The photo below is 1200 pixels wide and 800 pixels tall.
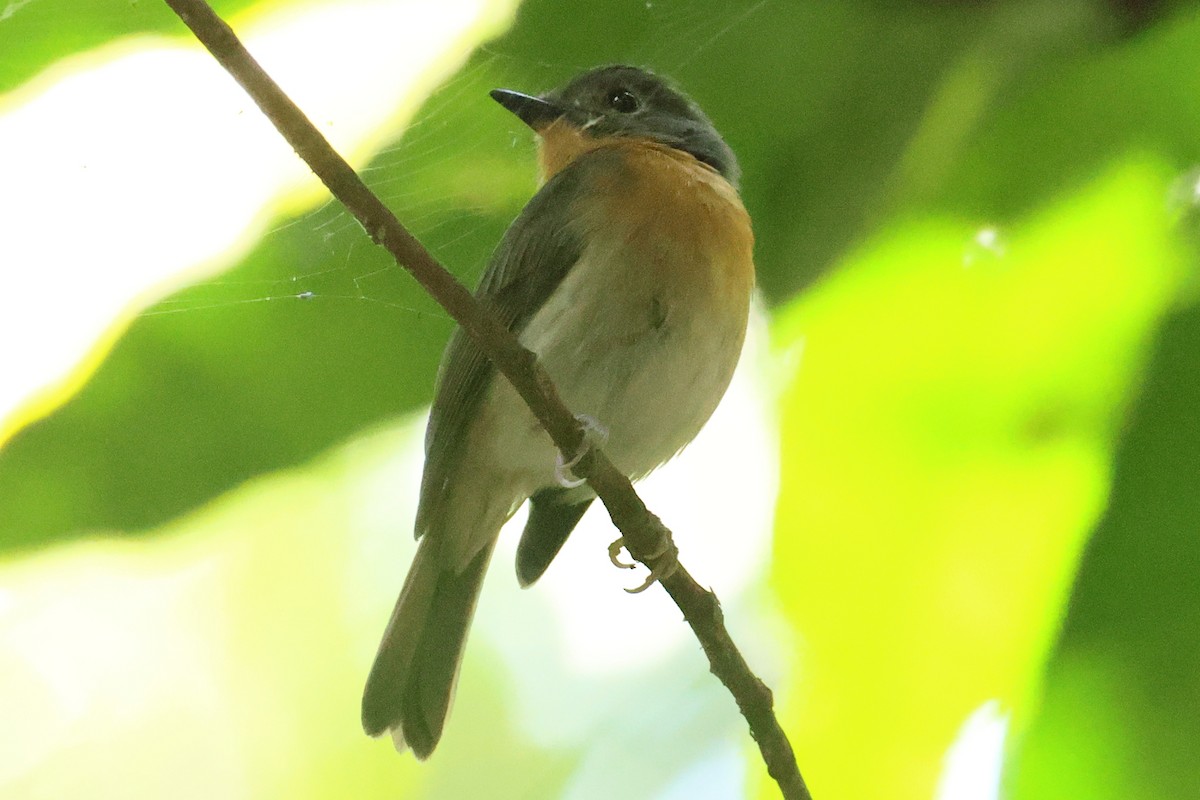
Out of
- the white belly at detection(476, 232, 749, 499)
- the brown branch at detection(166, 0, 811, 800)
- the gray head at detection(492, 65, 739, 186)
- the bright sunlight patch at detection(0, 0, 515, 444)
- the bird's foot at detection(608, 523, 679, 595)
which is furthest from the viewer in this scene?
the gray head at detection(492, 65, 739, 186)

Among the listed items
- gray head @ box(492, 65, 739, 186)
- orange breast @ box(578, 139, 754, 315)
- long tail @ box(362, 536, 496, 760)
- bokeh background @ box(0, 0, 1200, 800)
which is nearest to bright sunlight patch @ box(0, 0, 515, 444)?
bokeh background @ box(0, 0, 1200, 800)

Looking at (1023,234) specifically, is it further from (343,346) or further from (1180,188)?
(343,346)

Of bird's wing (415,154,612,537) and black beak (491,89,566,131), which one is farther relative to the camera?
black beak (491,89,566,131)

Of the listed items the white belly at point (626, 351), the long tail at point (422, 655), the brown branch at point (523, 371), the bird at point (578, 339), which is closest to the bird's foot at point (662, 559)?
the brown branch at point (523, 371)

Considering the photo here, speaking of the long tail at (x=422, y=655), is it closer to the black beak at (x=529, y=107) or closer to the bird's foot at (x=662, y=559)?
the bird's foot at (x=662, y=559)

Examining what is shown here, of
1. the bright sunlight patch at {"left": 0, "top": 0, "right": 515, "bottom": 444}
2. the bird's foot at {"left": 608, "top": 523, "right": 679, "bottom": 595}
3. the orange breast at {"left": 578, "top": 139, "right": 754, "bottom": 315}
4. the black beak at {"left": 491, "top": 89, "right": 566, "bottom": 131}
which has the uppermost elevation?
Result: the bright sunlight patch at {"left": 0, "top": 0, "right": 515, "bottom": 444}

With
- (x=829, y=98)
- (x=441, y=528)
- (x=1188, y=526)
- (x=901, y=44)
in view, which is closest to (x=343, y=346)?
(x=441, y=528)

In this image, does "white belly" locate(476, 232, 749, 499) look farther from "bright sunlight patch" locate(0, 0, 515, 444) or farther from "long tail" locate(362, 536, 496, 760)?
"bright sunlight patch" locate(0, 0, 515, 444)

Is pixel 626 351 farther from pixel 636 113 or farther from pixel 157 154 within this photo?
pixel 157 154

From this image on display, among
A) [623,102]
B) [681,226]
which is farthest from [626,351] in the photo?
[623,102]
